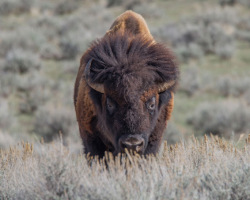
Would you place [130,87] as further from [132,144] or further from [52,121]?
[52,121]

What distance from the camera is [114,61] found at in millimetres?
5328

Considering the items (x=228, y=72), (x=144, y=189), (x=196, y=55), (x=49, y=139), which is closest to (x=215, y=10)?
(x=196, y=55)

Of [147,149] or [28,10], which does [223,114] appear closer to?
[147,149]

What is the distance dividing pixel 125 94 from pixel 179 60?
14154mm

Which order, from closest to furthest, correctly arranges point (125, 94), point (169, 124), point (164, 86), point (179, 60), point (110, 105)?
point (125, 94)
point (110, 105)
point (164, 86)
point (169, 124)
point (179, 60)

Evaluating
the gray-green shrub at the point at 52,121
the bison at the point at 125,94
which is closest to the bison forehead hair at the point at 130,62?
the bison at the point at 125,94

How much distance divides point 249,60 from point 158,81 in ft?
48.0

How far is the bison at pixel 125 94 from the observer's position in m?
4.99

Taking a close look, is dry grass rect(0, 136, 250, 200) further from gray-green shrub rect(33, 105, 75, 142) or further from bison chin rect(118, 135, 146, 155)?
gray-green shrub rect(33, 105, 75, 142)

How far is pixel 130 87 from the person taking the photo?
5043 mm

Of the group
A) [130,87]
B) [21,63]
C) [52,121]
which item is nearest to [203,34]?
[21,63]

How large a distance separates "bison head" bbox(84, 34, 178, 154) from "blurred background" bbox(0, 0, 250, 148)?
5.70 metres

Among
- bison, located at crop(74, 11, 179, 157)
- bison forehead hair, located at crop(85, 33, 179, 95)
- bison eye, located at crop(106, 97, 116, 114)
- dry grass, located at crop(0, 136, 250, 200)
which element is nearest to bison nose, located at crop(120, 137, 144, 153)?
bison, located at crop(74, 11, 179, 157)

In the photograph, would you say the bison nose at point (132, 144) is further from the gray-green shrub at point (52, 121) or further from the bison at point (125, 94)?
the gray-green shrub at point (52, 121)
